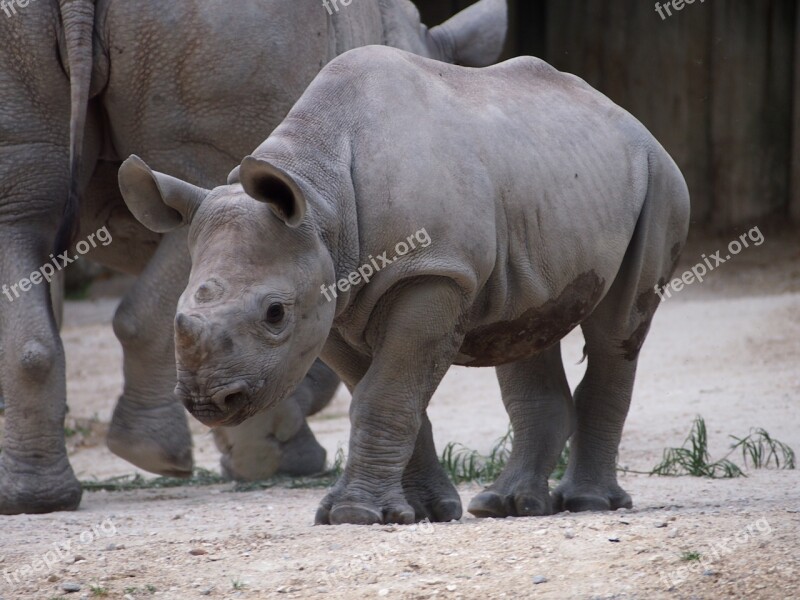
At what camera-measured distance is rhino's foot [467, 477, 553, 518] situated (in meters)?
5.51

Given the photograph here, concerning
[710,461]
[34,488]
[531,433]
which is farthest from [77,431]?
[531,433]

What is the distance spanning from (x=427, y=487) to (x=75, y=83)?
2291 mm

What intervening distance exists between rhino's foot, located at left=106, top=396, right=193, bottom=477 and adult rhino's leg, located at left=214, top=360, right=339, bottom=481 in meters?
0.79

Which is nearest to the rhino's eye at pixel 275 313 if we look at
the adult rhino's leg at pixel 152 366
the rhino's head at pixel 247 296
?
the rhino's head at pixel 247 296

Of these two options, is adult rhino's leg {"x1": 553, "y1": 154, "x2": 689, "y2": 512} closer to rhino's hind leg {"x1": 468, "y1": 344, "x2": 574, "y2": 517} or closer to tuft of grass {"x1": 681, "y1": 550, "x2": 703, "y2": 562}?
rhino's hind leg {"x1": 468, "y1": 344, "x2": 574, "y2": 517}

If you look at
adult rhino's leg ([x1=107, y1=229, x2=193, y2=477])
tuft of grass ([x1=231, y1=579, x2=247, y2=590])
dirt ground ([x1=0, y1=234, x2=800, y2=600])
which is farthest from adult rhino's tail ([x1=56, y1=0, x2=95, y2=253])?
tuft of grass ([x1=231, y1=579, x2=247, y2=590])

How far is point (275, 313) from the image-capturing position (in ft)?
14.9

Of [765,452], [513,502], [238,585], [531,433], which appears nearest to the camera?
[238,585]

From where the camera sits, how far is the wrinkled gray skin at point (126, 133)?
20.4ft

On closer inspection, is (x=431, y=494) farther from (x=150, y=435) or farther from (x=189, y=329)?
(x=150, y=435)

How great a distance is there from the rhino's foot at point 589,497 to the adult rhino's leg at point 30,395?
6.85ft

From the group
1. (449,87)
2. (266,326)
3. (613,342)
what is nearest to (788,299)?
(613,342)

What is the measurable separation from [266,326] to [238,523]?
124cm

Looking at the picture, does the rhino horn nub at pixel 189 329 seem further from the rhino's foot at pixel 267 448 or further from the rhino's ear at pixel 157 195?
the rhino's foot at pixel 267 448
